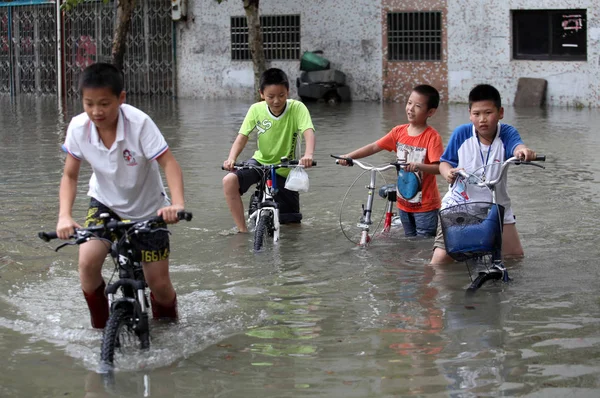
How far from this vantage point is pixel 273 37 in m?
25.8

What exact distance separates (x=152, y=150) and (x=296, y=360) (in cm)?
129

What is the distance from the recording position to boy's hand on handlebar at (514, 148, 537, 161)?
6316 mm

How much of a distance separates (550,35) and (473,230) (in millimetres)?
16184

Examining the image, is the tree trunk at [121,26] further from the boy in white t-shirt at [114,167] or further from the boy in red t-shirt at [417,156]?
the boy in white t-shirt at [114,167]

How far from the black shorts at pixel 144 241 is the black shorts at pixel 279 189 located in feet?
10.4

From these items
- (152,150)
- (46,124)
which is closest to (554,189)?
(152,150)

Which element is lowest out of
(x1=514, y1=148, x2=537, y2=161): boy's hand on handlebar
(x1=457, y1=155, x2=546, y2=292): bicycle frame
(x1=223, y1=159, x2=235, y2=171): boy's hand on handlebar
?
(x1=457, y1=155, x2=546, y2=292): bicycle frame

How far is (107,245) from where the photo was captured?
516 cm

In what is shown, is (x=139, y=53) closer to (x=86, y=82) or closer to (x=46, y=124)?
(x=46, y=124)

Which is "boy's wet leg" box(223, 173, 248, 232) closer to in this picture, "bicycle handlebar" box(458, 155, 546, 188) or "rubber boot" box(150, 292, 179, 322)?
"bicycle handlebar" box(458, 155, 546, 188)

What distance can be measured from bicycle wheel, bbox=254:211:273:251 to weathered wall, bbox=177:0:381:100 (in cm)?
1633

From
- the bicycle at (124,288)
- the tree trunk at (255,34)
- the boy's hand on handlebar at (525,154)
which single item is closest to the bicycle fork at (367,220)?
the boy's hand on handlebar at (525,154)

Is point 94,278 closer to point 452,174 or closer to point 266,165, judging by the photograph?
point 452,174

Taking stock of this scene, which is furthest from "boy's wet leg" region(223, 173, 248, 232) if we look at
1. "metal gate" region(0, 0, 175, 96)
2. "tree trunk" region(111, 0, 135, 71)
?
"metal gate" region(0, 0, 175, 96)
